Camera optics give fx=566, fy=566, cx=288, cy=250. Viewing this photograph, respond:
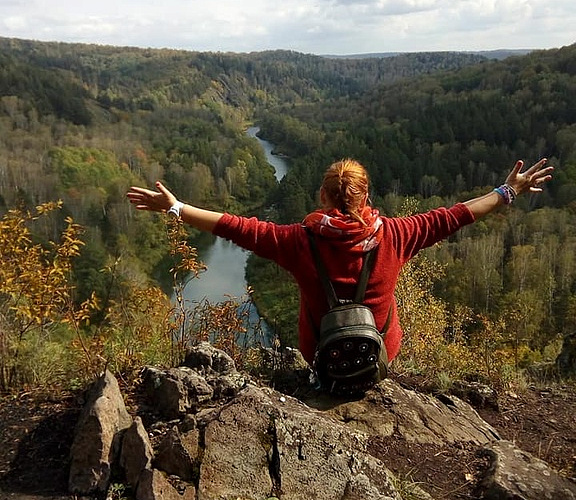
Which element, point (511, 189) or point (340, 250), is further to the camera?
point (511, 189)

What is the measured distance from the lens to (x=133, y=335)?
5.12m

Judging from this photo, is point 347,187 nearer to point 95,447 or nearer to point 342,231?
point 342,231

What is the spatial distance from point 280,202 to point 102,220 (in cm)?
2152

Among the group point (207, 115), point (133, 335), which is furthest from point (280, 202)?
point (207, 115)

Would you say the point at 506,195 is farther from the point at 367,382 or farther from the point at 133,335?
the point at 133,335

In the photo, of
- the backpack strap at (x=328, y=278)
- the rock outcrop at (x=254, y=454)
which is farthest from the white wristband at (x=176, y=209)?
the rock outcrop at (x=254, y=454)

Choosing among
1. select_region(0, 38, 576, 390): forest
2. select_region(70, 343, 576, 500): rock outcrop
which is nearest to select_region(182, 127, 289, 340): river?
select_region(0, 38, 576, 390): forest

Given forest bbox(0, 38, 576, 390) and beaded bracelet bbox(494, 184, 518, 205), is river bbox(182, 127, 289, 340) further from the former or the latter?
beaded bracelet bbox(494, 184, 518, 205)

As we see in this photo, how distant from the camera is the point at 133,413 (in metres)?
3.79

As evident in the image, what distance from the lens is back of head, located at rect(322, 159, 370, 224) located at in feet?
10.2

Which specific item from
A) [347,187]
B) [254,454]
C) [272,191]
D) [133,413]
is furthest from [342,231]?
[272,191]

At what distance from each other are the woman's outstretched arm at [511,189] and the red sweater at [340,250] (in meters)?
0.08

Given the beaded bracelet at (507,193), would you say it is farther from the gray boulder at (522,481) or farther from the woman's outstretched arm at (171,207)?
the woman's outstretched arm at (171,207)

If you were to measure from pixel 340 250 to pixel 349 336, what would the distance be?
500mm
